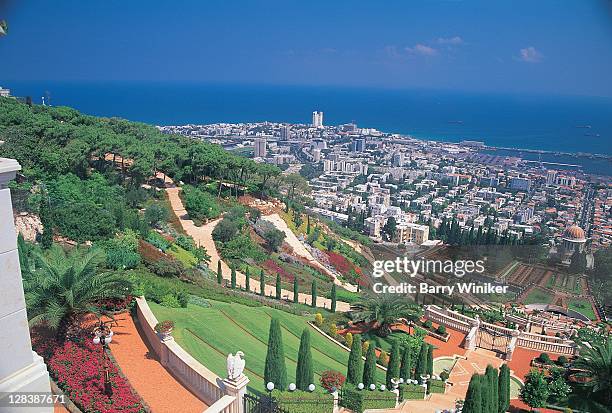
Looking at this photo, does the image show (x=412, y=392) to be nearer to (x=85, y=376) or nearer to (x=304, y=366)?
(x=304, y=366)

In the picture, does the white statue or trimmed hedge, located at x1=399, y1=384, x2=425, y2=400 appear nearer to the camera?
the white statue

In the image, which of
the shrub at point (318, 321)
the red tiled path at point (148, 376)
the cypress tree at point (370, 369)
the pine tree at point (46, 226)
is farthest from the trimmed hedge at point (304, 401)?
the pine tree at point (46, 226)

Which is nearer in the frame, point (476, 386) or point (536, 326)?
point (476, 386)

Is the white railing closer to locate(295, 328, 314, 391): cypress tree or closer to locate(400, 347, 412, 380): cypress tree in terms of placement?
locate(295, 328, 314, 391): cypress tree

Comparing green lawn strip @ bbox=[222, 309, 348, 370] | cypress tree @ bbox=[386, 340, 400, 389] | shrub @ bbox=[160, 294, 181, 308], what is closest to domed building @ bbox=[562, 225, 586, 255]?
cypress tree @ bbox=[386, 340, 400, 389]

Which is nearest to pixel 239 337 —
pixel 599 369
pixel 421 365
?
pixel 421 365

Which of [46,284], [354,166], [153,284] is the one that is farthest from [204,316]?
[354,166]

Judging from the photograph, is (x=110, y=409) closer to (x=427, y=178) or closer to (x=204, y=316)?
(x=204, y=316)
